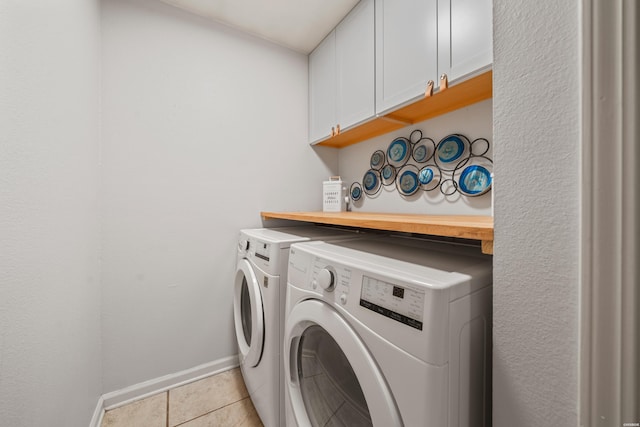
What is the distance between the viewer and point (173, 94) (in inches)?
57.7

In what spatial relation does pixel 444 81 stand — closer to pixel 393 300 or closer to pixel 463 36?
pixel 463 36

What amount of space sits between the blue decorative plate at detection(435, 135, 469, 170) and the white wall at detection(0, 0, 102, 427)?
61.2 inches

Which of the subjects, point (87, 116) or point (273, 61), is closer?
point (87, 116)

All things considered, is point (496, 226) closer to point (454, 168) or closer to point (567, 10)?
point (567, 10)

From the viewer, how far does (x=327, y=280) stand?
0.69 meters

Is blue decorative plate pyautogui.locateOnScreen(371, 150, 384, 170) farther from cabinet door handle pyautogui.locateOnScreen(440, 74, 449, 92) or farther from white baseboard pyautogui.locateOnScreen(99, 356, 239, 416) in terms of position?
white baseboard pyautogui.locateOnScreen(99, 356, 239, 416)

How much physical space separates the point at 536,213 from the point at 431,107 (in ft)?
3.20

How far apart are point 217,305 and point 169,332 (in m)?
0.29

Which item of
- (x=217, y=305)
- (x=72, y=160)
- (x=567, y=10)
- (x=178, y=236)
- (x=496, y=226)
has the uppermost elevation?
(x=567, y=10)

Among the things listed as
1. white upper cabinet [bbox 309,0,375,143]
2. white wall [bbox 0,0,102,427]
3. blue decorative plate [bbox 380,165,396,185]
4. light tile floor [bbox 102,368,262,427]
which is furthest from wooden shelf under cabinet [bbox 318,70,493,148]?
light tile floor [bbox 102,368,262,427]

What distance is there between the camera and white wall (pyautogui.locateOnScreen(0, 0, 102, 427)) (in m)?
0.56

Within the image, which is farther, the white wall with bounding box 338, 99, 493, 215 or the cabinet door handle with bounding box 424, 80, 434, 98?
the white wall with bounding box 338, 99, 493, 215

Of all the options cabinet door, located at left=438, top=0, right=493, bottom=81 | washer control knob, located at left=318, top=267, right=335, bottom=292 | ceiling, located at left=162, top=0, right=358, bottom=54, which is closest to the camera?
washer control knob, located at left=318, top=267, right=335, bottom=292

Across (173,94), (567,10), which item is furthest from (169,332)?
(567,10)
